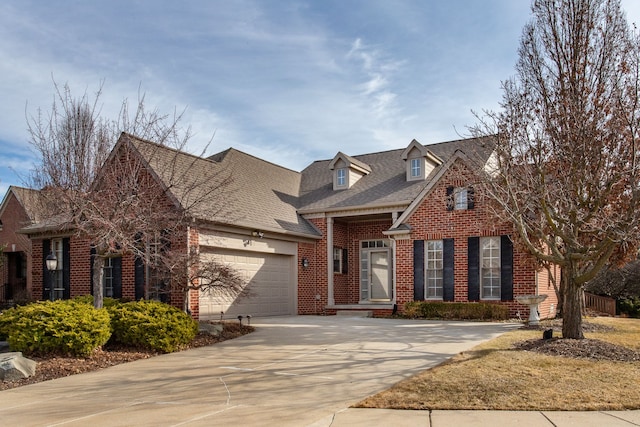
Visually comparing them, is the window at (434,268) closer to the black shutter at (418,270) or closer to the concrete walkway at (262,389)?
the black shutter at (418,270)

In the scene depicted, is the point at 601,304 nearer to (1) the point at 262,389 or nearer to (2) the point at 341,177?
(2) the point at 341,177

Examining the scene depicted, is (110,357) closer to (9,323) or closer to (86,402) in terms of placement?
(9,323)

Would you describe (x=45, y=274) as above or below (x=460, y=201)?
below

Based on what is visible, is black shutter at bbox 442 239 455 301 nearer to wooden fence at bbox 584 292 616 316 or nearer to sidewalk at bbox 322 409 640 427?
wooden fence at bbox 584 292 616 316

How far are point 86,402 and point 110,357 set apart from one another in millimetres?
3253

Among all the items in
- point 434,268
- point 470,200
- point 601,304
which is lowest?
point 601,304

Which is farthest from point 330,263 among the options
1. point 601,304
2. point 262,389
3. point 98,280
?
point 262,389

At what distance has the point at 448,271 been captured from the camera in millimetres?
18234

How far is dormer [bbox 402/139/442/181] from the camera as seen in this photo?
2100 centimetres

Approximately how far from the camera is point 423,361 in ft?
31.2

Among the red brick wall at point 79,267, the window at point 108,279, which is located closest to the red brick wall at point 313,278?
the window at point 108,279

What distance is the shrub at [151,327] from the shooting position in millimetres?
11211

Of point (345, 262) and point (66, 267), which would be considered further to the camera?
point (345, 262)

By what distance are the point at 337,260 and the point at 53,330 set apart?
43.8 feet
